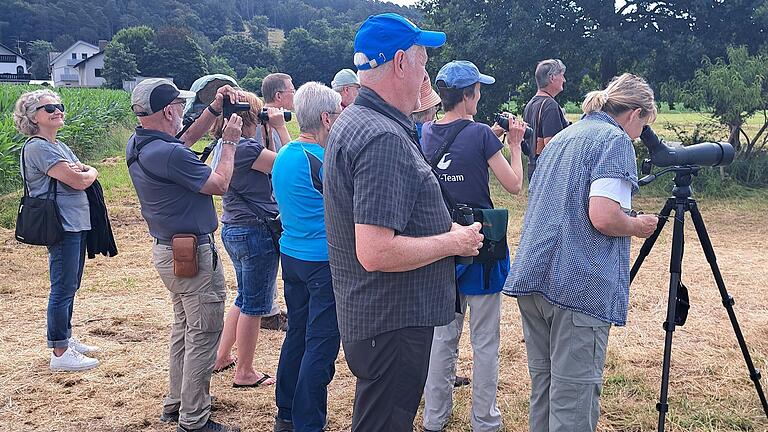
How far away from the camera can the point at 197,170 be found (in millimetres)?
3369

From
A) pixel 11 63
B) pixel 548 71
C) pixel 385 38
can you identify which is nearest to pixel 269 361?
pixel 385 38

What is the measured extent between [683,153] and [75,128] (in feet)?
47.0

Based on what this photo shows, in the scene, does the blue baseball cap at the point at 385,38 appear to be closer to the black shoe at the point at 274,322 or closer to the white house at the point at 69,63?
the black shoe at the point at 274,322

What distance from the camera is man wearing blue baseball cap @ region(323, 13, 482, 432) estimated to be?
2.09m

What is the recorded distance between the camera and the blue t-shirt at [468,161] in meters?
3.51

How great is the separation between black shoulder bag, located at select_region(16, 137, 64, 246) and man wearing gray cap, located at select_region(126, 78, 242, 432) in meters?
1.26


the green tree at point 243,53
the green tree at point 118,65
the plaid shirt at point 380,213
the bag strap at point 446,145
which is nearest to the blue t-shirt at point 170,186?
the bag strap at point 446,145

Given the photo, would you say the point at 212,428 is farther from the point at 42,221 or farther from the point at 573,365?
the point at 573,365

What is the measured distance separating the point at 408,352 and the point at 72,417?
8.95 feet

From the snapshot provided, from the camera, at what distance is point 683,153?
10.4 feet

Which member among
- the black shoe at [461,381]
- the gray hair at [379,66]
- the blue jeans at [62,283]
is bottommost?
the black shoe at [461,381]

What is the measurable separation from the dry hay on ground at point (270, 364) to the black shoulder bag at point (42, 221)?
97 centimetres

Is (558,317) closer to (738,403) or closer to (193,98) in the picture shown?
(738,403)

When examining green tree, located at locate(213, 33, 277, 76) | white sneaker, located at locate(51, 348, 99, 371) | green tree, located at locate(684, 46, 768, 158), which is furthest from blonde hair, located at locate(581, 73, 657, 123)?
green tree, located at locate(213, 33, 277, 76)
